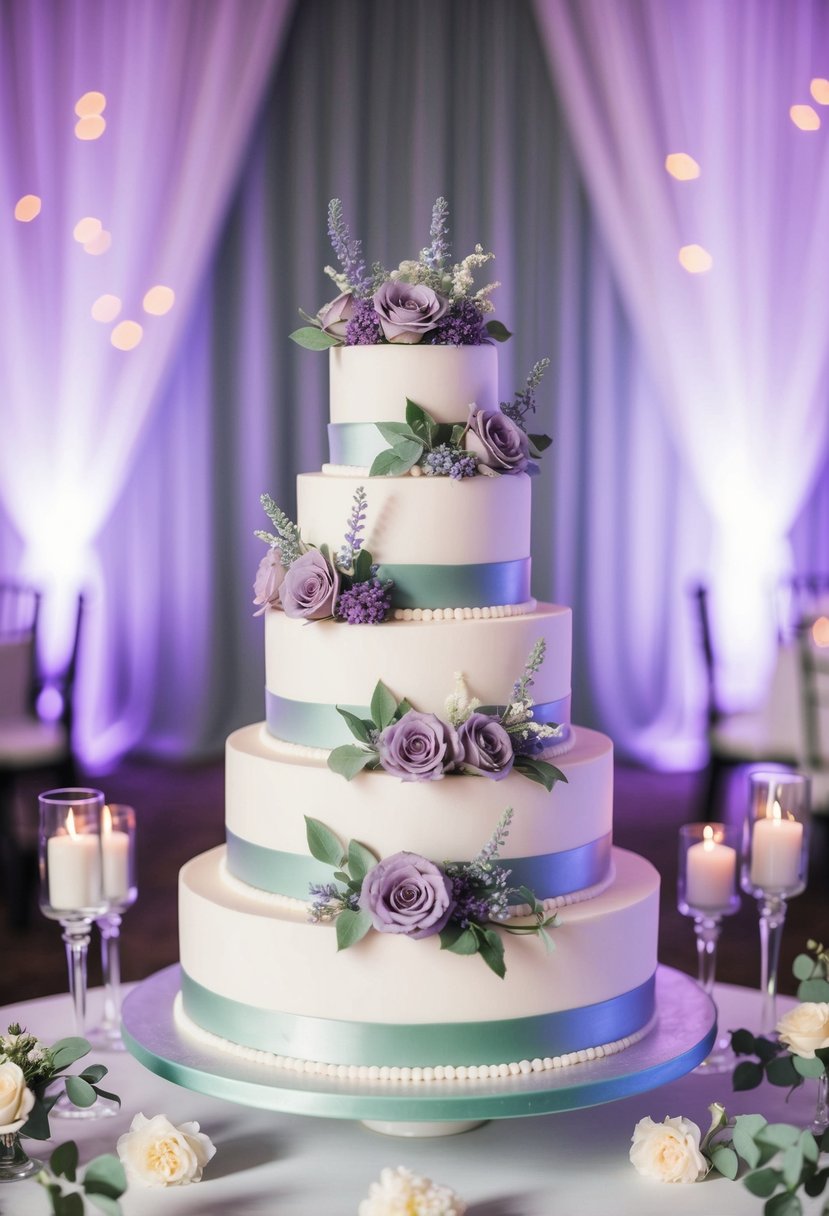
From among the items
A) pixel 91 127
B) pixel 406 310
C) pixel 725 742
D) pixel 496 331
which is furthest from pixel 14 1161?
pixel 91 127

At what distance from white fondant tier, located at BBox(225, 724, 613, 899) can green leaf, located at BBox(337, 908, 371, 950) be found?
0.36 ft

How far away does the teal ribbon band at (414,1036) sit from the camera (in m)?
2.28

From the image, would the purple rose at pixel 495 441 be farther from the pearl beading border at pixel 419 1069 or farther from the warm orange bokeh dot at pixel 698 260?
the warm orange bokeh dot at pixel 698 260

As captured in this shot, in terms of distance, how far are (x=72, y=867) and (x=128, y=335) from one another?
514 cm

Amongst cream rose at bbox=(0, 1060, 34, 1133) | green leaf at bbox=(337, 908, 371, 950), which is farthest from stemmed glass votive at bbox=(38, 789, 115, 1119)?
green leaf at bbox=(337, 908, 371, 950)

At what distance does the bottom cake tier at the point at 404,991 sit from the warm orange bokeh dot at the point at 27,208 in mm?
5548

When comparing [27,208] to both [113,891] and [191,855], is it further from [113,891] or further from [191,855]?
[113,891]

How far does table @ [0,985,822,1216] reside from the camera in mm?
2131

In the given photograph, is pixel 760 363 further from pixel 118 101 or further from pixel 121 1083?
pixel 121 1083

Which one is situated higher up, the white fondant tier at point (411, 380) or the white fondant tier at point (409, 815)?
the white fondant tier at point (411, 380)

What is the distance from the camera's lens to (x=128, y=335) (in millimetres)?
7422

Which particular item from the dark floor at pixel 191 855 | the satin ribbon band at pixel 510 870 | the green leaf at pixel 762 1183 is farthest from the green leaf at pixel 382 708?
the dark floor at pixel 191 855

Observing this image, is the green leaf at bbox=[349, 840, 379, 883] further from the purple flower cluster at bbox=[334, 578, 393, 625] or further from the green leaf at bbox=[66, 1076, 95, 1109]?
the green leaf at bbox=[66, 1076, 95, 1109]

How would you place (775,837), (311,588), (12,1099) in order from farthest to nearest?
(775,837) < (311,588) < (12,1099)
